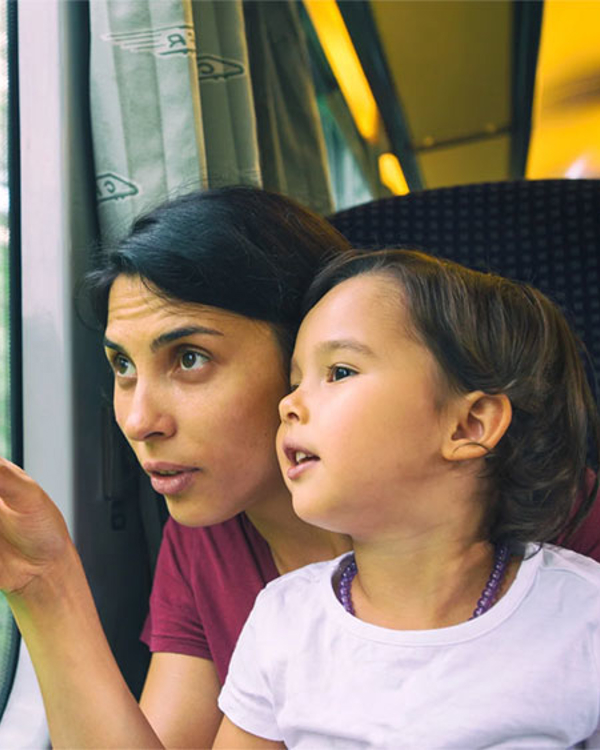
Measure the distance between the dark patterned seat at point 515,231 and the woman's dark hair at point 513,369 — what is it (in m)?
0.32

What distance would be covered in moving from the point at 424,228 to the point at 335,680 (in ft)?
2.48

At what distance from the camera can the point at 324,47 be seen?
3.18 metres

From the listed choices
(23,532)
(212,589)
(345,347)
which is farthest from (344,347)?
(212,589)

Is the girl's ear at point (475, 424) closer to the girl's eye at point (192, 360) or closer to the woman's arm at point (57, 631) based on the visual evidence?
the girl's eye at point (192, 360)

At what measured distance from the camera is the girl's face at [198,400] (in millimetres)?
901

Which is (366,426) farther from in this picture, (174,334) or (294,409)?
(174,334)

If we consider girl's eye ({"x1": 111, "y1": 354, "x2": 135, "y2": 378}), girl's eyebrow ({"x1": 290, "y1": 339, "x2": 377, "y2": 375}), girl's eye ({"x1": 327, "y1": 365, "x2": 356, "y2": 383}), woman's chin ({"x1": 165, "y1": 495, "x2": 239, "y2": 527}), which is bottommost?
woman's chin ({"x1": 165, "y1": 495, "x2": 239, "y2": 527})

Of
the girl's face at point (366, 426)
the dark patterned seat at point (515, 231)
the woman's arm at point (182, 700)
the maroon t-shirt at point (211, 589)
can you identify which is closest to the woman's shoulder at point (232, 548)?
the maroon t-shirt at point (211, 589)

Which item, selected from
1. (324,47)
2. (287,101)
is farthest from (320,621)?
(324,47)

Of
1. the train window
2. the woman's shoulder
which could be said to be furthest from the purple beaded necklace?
the train window

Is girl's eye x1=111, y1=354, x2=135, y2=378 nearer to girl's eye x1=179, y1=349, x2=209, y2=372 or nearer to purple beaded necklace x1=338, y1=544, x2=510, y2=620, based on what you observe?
girl's eye x1=179, y1=349, x2=209, y2=372

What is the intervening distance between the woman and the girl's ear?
0.26 meters

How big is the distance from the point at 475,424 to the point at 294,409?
0.18 metres

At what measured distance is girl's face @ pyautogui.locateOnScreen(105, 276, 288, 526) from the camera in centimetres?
90
